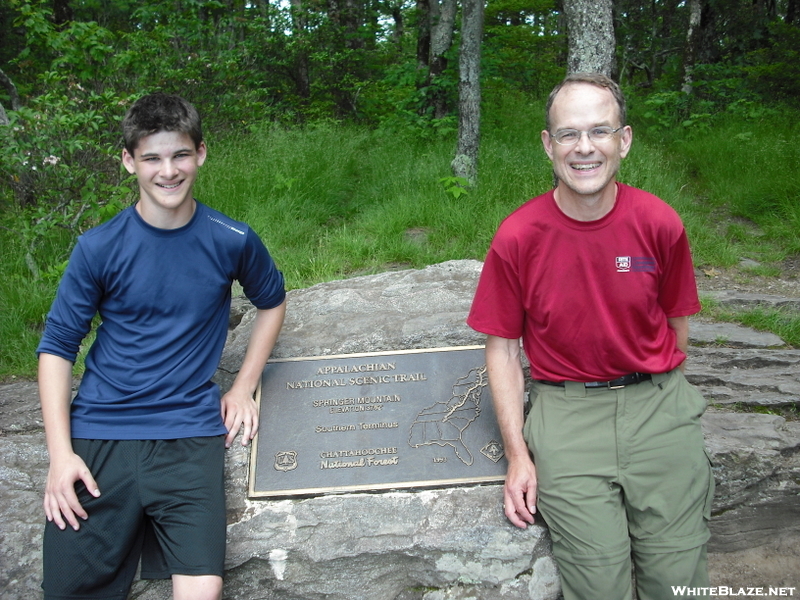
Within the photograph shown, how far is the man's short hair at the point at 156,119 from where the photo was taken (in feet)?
8.28

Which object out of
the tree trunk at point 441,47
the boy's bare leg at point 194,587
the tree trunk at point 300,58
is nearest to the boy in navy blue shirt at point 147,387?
the boy's bare leg at point 194,587

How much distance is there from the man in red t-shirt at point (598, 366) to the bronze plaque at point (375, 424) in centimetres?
31

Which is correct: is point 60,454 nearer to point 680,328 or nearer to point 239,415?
point 239,415

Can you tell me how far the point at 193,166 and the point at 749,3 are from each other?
14145 mm

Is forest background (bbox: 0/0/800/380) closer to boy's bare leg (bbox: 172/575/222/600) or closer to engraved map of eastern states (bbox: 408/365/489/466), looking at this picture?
engraved map of eastern states (bbox: 408/365/489/466)

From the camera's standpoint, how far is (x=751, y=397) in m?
3.43

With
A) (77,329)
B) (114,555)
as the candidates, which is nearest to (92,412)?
(77,329)

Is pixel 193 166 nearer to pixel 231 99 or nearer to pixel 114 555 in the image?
pixel 114 555

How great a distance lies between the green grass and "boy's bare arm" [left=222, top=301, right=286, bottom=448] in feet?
6.35

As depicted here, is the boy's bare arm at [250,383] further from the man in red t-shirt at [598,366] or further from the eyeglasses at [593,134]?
the eyeglasses at [593,134]

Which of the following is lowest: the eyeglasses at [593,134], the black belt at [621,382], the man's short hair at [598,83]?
the black belt at [621,382]

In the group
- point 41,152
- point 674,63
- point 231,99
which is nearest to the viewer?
point 41,152

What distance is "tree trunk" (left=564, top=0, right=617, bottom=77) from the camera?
17.0 ft

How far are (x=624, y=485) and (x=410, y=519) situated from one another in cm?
80
